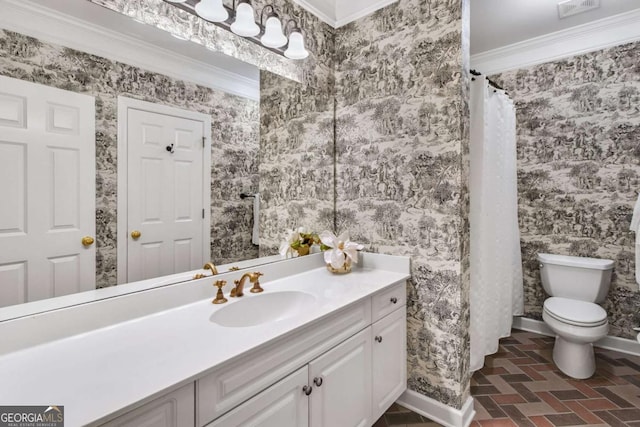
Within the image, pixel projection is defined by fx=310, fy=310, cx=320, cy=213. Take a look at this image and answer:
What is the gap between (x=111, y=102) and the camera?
1.07m

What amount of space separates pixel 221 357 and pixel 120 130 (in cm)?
86

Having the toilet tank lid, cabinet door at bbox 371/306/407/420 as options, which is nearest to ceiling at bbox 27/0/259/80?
cabinet door at bbox 371/306/407/420

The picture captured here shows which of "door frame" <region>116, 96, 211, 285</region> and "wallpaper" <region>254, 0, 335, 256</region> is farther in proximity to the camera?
"wallpaper" <region>254, 0, 335, 256</region>

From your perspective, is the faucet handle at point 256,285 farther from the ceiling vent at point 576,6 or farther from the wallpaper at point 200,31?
the ceiling vent at point 576,6

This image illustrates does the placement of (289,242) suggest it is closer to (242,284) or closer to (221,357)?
(242,284)

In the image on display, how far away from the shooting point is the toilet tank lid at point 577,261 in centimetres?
→ 233

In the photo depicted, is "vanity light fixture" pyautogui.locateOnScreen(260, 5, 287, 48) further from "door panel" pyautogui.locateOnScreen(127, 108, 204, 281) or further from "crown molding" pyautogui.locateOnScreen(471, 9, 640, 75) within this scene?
"crown molding" pyautogui.locateOnScreen(471, 9, 640, 75)

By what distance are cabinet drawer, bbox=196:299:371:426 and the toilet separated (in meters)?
1.74

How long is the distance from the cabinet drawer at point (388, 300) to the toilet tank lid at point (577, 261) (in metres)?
1.60

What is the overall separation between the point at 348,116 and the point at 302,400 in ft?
5.29

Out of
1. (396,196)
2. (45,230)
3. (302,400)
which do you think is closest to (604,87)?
(396,196)

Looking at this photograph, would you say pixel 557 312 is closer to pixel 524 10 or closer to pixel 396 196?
pixel 396 196

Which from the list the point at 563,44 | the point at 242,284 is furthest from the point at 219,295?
the point at 563,44

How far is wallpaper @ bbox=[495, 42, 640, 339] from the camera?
237 centimetres
